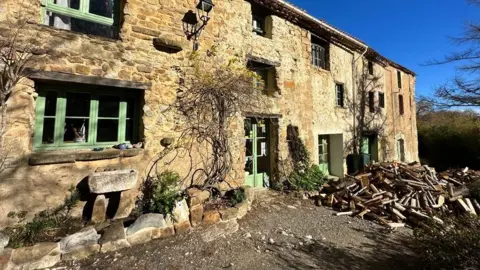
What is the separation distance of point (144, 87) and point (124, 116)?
709 mm

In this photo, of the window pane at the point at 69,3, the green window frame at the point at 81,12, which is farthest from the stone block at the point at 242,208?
the window pane at the point at 69,3

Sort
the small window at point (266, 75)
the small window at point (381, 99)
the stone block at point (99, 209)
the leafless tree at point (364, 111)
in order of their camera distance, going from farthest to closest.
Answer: the small window at point (381, 99)
the leafless tree at point (364, 111)
the small window at point (266, 75)
the stone block at point (99, 209)

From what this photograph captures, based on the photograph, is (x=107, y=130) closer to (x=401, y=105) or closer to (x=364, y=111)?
(x=364, y=111)

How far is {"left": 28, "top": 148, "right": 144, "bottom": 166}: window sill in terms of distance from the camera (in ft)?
12.1

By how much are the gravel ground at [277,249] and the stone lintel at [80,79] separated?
9.18ft

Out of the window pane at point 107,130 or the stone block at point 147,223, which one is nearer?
the stone block at point 147,223

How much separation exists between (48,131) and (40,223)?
1.48 meters

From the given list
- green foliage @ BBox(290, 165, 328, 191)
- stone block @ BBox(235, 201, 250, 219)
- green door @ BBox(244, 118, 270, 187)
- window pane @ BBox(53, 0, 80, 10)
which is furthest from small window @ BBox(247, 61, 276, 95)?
window pane @ BBox(53, 0, 80, 10)

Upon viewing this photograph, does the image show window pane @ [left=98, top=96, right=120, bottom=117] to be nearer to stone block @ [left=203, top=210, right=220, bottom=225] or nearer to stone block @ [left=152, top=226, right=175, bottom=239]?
stone block @ [left=152, top=226, right=175, bottom=239]

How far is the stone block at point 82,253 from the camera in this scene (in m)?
3.13

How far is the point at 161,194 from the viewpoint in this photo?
4.18 meters

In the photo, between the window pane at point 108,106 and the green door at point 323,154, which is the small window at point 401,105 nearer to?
the green door at point 323,154

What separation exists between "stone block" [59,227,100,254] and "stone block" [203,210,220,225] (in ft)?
5.44

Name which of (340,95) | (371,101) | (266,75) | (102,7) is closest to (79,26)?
(102,7)
